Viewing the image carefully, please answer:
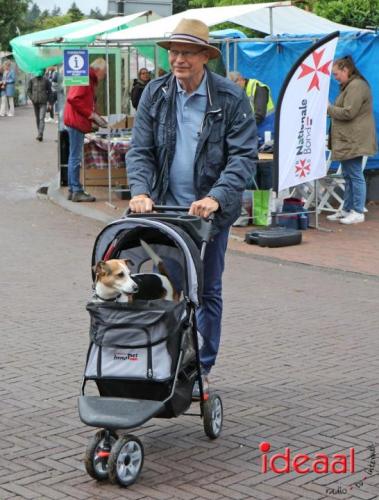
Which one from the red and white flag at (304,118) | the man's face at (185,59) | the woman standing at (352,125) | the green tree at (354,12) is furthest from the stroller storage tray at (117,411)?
the green tree at (354,12)

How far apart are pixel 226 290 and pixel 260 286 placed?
0.40 meters

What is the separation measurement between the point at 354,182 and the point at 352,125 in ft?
2.33

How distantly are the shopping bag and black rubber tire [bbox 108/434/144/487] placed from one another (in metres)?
8.02

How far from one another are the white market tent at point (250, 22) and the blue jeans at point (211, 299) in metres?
7.96

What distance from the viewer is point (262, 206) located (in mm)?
12789

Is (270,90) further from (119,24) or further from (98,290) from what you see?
(98,290)

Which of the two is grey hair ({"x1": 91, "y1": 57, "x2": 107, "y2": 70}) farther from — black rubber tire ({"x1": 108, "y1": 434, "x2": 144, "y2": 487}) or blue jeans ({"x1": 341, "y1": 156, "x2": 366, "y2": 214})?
black rubber tire ({"x1": 108, "y1": 434, "x2": 144, "y2": 487})

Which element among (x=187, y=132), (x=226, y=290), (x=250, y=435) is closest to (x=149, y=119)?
(x=187, y=132)

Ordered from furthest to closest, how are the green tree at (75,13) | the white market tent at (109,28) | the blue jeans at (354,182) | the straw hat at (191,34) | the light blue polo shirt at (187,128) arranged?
the green tree at (75,13), the white market tent at (109,28), the blue jeans at (354,182), the light blue polo shirt at (187,128), the straw hat at (191,34)

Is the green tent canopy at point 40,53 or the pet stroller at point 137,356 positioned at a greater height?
the green tent canopy at point 40,53

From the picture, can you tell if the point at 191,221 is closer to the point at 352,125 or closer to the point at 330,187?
the point at 352,125

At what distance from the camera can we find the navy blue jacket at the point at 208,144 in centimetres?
541

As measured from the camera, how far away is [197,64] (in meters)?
5.43

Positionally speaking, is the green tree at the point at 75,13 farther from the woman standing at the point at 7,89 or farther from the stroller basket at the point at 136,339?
the stroller basket at the point at 136,339
